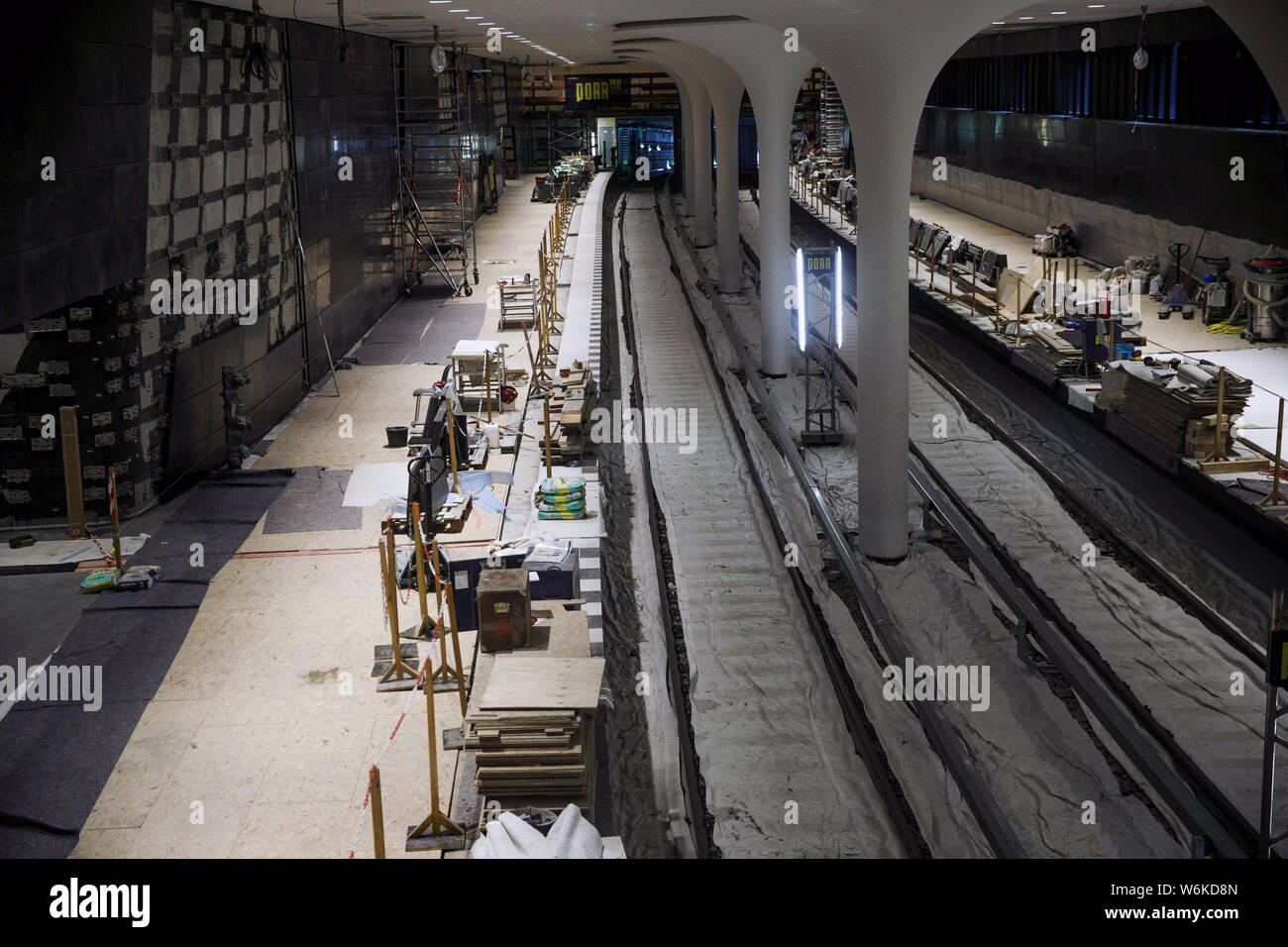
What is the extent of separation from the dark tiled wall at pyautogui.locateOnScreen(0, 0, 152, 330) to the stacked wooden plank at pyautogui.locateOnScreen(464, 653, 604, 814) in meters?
4.84

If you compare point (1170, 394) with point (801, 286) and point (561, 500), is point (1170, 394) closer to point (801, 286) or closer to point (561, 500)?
point (801, 286)

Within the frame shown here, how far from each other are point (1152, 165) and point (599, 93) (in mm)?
28467

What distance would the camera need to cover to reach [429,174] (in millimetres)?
27250

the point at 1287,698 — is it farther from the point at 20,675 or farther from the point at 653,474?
the point at 20,675

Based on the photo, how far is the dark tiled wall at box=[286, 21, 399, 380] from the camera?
59.4ft

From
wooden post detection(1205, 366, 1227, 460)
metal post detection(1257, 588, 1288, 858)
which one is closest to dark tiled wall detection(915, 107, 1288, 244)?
wooden post detection(1205, 366, 1227, 460)

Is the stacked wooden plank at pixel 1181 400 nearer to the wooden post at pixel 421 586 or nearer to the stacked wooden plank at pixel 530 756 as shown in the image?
the wooden post at pixel 421 586

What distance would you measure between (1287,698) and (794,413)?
891 centimetres

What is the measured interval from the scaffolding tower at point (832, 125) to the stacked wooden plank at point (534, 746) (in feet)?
127

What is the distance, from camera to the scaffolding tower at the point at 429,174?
26109 millimetres

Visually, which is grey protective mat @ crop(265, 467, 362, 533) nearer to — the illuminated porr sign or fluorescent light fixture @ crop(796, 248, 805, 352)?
fluorescent light fixture @ crop(796, 248, 805, 352)

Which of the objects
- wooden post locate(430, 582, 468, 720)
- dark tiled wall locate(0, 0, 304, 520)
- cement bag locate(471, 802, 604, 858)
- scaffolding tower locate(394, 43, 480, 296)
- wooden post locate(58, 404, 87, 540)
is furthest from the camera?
scaffolding tower locate(394, 43, 480, 296)

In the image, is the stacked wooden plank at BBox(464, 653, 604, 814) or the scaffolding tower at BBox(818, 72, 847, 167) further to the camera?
the scaffolding tower at BBox(818, 72, 847, 167)

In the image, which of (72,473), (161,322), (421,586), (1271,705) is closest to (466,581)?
(421,586)
